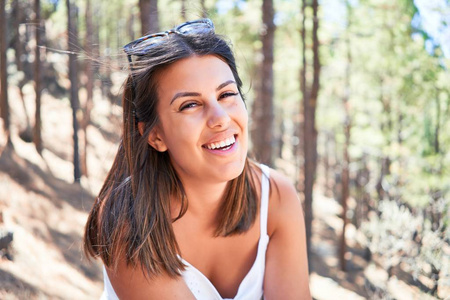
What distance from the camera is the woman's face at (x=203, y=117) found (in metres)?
2.15

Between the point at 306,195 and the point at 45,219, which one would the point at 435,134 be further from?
the point at 45,219

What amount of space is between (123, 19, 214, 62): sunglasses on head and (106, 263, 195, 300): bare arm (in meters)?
0.94

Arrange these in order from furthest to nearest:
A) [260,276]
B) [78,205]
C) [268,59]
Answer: [78,205]
[268,59]
[260,276]

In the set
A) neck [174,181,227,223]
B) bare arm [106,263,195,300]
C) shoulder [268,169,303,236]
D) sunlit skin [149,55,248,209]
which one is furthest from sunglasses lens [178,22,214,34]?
bare arm [106,263,195,300]

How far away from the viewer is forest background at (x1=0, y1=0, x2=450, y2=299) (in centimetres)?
1110

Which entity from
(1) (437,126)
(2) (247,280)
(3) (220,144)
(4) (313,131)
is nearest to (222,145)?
(3) (220,144)

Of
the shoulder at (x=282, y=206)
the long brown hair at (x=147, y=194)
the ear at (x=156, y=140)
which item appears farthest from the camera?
the shoulder at (x=282, y=206)

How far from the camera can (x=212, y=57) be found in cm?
225

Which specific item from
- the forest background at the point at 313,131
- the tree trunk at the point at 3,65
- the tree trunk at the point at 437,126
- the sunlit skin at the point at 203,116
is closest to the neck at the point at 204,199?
the sunlit skin at the point at 203,116

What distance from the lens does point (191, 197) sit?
2.43m

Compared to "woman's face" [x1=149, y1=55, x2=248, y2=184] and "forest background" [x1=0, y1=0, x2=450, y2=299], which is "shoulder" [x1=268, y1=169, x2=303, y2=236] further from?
"forest background" [x1=0, y1=0, x2=450, y2=299]

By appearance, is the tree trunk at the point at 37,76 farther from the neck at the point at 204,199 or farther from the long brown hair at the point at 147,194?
the neck at the point at 204,199

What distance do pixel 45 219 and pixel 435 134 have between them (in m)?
10.9

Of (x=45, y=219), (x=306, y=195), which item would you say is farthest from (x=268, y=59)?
(x=45, y=219)
